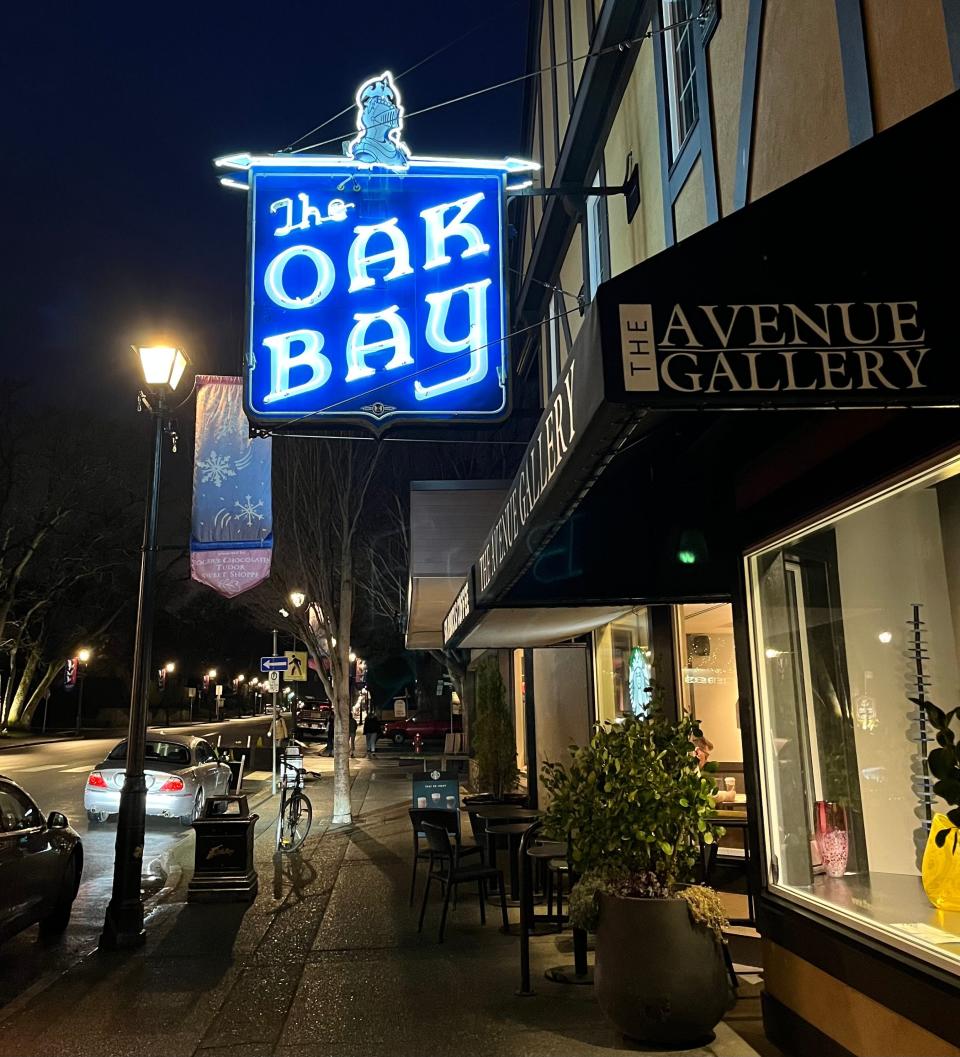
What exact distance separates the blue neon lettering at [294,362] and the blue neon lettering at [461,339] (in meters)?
0.68

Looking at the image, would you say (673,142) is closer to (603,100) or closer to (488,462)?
(603,100)

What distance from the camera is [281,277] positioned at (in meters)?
6.96

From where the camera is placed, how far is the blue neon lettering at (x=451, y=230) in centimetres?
702

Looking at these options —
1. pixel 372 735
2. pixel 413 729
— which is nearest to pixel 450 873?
pixel 372 735

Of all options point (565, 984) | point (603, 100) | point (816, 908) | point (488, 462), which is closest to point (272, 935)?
point (565, 984)

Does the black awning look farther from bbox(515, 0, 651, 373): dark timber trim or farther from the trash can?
the trash can

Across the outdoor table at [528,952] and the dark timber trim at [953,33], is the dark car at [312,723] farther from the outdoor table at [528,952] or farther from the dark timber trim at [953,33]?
the dark timber trim at [953,33]

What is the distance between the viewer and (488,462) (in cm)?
2559

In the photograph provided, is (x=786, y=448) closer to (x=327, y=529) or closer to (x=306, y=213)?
(x=306, y=213)

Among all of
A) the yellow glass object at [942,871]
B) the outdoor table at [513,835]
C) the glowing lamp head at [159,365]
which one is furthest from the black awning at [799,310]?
the glowing lamp head at [159,365]

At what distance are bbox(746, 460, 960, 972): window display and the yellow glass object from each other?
7.2 inches

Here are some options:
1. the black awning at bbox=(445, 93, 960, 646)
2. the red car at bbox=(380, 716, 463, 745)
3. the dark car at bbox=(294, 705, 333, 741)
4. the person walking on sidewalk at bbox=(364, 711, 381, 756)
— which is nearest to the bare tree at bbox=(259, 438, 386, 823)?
the black awning at bbox=(445, 93, 960, 646)

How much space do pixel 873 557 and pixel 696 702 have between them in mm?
4513

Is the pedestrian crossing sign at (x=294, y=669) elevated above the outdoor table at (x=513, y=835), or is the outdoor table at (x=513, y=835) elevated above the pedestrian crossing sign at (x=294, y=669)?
the pedestrian crossing sign at (x=294, y=669)
